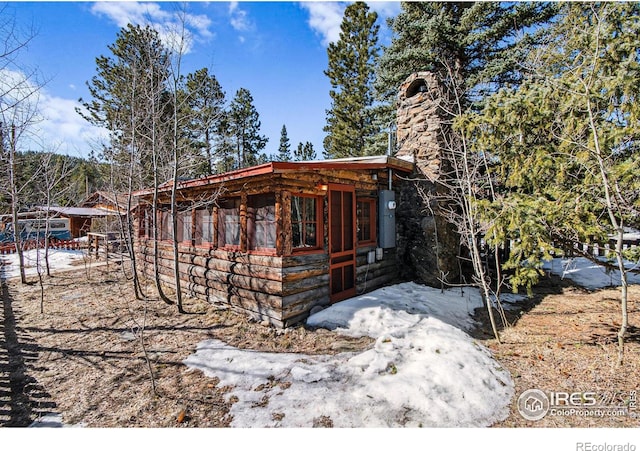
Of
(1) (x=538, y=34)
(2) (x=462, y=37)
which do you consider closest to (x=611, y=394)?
(1) (x=538, y=34)

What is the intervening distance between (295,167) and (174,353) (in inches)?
136

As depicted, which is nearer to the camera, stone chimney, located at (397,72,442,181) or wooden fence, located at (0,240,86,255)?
stone chimney, located at (397,72,442,181)

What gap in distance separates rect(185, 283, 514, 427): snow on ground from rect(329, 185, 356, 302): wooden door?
112cm

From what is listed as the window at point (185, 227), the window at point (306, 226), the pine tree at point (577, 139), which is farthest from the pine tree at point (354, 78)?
the pine tree at point (577, 139)

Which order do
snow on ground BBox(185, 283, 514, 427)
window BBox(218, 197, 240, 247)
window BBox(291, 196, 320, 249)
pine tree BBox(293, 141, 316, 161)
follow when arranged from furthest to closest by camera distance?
1. pine tree BBox(293, 141, 316, 161)
2. window BBox(218, 197, 240, 247)
3. window BBox(291, 196, 320, 249)
4. snow on ground BBox(185, 283, 514, 427)

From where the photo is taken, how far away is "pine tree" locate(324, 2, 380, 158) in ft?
51.3

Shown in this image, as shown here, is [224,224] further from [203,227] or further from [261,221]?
[261,221]

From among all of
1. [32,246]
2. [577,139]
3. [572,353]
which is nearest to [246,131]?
[32,246]

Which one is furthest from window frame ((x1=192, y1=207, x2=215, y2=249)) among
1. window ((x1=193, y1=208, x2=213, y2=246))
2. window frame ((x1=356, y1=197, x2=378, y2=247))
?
window frame ((x1=356, y1=197, x2=378, y2=247))

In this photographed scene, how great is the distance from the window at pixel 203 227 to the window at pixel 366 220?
3576mm

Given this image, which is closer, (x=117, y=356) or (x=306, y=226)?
(x=117, y=356)

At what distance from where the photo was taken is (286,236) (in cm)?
501

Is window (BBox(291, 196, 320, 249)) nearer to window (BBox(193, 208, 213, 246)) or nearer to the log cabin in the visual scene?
the log cabin

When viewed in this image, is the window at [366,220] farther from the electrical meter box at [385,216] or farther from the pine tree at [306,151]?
the pine tree at [306,151]
